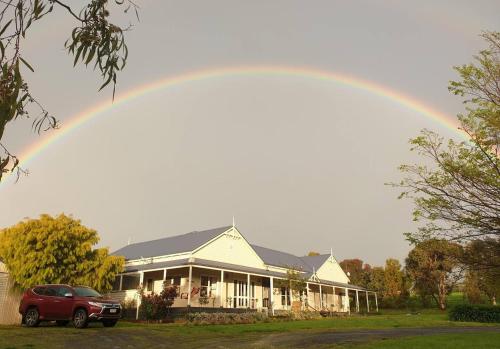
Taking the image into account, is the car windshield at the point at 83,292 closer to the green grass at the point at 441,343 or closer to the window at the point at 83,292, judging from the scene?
the window at the point at 83,292

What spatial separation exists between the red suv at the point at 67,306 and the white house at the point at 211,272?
8051 mm

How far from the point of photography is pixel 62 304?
60.3ft

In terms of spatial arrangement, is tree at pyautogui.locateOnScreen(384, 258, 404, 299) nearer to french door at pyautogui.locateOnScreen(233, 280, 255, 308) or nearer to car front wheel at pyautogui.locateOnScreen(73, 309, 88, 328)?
french door at pyautogui.locateOnScreen(233, 280, 255, 308)

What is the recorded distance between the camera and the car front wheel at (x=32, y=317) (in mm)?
18875

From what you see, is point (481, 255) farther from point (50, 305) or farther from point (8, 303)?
point (8, 303)

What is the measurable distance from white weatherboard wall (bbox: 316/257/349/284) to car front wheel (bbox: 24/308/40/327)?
95.1 ft

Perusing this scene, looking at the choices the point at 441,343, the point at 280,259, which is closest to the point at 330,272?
the point at 280,259

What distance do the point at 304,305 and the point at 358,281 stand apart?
30.2 metres

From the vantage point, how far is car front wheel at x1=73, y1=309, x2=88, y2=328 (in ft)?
58.5

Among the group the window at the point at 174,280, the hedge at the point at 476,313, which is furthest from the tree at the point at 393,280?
the window at the point at 174,280

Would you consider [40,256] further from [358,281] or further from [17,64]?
[358,281]

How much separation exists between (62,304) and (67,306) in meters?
0.30

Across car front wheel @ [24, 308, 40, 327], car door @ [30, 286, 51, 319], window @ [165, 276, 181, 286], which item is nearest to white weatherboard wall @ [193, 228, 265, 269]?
window @ [165, 276, 181, 286]

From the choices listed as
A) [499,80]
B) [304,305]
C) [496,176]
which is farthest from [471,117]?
[304,305]
